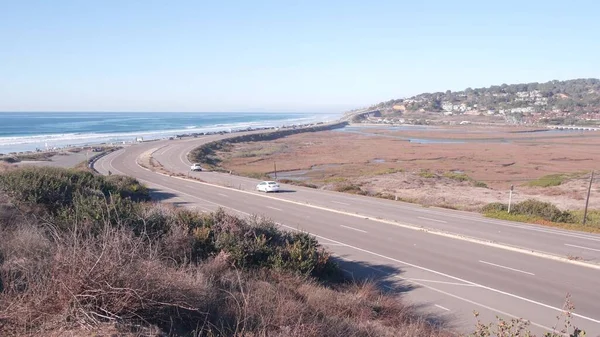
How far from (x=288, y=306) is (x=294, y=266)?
519 centimetres

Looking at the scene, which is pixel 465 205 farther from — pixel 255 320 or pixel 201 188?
pixel 255 320

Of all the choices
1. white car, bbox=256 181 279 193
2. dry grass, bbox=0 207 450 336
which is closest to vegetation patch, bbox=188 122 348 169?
white car, bbox=256 181 279 193

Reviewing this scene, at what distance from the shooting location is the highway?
13.4 metres

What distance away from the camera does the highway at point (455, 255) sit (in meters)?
13.4

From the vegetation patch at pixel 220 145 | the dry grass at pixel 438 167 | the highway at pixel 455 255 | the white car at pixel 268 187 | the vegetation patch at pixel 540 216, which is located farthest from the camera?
the vegetation patch at pixel 220 145

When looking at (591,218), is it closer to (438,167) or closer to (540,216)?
(540,216)

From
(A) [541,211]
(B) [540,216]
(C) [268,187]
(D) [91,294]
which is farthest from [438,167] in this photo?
(D) [91,294]

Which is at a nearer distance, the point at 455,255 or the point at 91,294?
the point at 91,294

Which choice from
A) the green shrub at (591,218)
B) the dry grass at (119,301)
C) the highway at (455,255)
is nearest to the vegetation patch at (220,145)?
the highway at (455,255)

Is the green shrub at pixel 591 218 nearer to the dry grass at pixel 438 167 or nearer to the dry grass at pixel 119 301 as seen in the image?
the dry grass at pixel 438 167

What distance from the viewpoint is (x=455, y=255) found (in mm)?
18656

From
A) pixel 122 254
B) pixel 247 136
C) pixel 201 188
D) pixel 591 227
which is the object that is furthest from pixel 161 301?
pixel 247 136

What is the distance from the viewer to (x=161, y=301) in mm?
6062

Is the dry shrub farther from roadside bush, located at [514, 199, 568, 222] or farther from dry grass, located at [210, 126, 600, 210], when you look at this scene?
dry grass, located at [210, 126, 600, 210]
